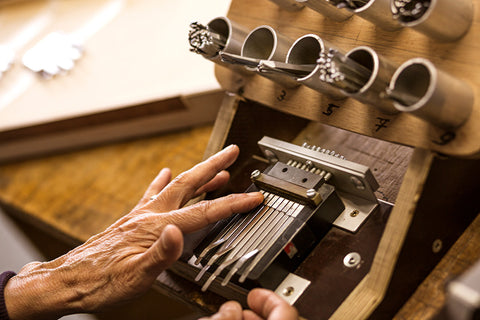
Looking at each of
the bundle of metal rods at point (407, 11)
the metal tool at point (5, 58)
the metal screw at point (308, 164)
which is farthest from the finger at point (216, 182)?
the metal tool at point (5, 58)

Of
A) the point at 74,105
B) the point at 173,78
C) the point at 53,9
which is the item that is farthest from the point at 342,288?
the point at 53,9

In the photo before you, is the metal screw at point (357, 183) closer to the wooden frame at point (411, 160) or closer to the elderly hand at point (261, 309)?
the wooden frame at point (411, 160)

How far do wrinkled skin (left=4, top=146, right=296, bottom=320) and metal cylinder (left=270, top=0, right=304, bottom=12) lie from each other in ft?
1.15

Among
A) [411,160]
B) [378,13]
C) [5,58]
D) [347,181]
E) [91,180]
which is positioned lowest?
[91,180]

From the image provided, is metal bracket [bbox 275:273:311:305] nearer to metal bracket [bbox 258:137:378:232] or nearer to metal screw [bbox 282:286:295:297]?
metal screw [bbox 282:286:295:297]

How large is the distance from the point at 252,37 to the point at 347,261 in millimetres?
524

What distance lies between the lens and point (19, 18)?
2602 millimetres

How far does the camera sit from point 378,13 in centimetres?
95

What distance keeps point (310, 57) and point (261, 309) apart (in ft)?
1.71

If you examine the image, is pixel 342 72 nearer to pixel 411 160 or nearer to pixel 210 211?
pixel 411 160

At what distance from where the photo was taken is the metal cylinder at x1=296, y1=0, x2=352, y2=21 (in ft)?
3.45

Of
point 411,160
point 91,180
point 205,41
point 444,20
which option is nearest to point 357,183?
point 411,160

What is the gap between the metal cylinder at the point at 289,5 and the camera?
115 centimetres

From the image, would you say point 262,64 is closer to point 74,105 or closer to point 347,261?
point 347,261
